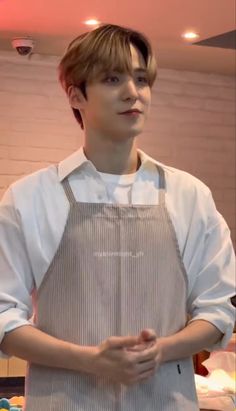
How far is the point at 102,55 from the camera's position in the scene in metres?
1.51

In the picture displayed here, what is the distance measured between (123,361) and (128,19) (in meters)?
2.48

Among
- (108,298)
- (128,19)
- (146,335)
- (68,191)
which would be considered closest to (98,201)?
(68,191)

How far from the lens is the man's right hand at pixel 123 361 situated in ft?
4.46

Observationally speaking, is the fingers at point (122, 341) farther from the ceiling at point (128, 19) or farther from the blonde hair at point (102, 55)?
the ceiling at point (128, 19)

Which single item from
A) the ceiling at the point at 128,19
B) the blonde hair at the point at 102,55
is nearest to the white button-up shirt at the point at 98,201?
the blonde hair at the point at 102,55

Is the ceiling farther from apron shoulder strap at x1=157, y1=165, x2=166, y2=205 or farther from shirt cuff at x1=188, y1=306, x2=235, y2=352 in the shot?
shirt cuff at x1=188, y1=306, x2=235, y2=352

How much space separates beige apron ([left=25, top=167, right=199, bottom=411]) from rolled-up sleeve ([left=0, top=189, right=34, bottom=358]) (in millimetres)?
34

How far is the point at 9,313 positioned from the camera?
1456 mm

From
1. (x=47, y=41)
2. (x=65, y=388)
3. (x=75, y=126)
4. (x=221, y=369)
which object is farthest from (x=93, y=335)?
(x=75, y=126)

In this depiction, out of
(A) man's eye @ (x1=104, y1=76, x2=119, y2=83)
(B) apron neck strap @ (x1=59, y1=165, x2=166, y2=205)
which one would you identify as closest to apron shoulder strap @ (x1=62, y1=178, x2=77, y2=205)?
(B) apron neck strap @ (x1=59, y1=165, x2=166, y2=205)

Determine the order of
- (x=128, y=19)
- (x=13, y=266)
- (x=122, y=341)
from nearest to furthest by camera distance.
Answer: (x=122, y=341) → (x=13, y=266) → (x=128, y=19)

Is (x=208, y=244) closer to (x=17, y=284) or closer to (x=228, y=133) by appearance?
(x=17, y=284)

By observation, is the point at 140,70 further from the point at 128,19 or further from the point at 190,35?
the point at 190,35

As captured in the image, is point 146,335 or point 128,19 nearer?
point 146,335
